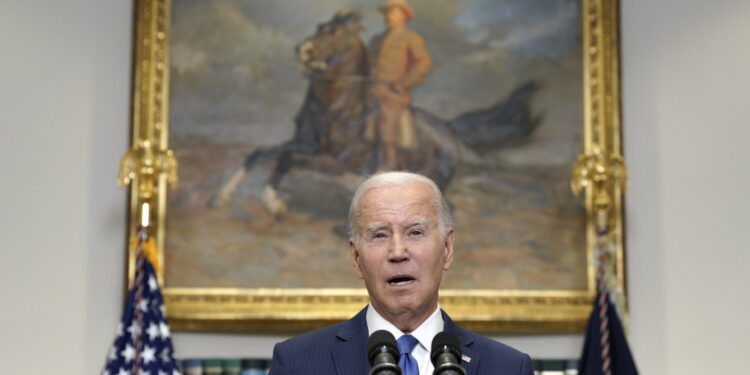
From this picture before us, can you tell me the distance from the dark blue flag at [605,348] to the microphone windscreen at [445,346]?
13.7 ft

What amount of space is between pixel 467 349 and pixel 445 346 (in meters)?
0.69

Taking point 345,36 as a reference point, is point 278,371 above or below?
below

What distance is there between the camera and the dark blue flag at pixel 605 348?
22.4 feet

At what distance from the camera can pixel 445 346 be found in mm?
2842

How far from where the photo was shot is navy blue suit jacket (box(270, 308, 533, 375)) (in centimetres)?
344

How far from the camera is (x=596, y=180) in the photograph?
7184mm

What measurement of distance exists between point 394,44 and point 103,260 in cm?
245

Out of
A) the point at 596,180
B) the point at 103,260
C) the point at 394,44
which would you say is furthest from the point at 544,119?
the point at 103,260

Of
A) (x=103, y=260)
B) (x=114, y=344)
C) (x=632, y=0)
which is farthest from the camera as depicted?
(x=632, y=0)

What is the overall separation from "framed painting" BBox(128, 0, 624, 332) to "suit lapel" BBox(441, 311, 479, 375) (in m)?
3.56

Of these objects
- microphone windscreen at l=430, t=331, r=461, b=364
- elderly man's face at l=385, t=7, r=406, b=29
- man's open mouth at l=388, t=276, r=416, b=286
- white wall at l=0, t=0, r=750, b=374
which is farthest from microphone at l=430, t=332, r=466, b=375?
elderly man's face at l=385, t=7, r=406, b=29

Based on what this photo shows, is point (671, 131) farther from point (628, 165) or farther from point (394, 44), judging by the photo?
point (394, 44)

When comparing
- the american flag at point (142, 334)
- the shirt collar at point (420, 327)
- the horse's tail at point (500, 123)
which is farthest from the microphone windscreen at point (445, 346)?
the horse's tail at point (500, 123)

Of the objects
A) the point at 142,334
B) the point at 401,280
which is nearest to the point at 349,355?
the point at 401,280
